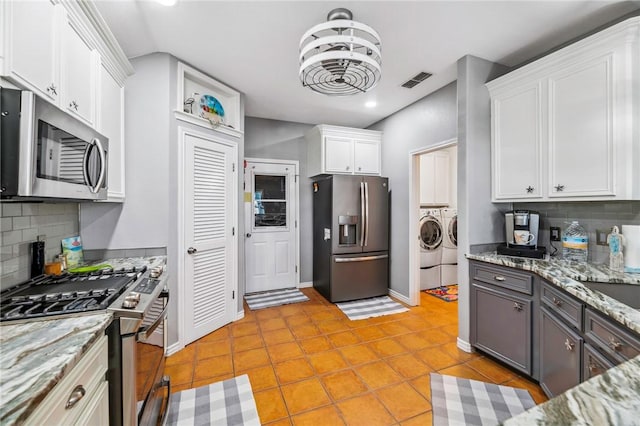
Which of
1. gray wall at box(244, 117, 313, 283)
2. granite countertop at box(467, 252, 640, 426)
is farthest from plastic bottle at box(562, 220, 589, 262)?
gray wall at box(244, 117, 313, 283)

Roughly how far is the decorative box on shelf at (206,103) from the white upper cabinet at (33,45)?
47.6 inches

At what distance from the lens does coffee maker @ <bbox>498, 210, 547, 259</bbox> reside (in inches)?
90.7

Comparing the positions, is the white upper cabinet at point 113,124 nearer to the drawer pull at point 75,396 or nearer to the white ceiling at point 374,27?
the white ceiling at point 374,27

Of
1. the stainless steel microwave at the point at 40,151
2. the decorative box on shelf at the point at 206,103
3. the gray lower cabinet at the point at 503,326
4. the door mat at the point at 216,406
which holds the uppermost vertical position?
the decorative box on shelf at the point at 206,103

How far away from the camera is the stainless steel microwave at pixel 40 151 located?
3.35ft

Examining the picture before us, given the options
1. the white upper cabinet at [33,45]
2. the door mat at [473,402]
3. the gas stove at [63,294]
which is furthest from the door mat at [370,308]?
the white upper cabinet at [33,45]

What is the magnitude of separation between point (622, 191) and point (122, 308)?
2.98m

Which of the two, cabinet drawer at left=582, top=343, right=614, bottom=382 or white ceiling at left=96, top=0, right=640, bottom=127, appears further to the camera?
white ceiling at left=96, top=0, right=640, bottom=127

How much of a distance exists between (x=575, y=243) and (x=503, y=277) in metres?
0.59

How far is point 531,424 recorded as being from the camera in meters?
0.56

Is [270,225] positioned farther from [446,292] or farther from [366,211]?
[446,292]

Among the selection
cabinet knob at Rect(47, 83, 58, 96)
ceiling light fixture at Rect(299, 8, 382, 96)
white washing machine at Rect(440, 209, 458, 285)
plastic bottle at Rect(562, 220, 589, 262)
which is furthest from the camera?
white washing machine at Rect(440, 209, 458, 285)

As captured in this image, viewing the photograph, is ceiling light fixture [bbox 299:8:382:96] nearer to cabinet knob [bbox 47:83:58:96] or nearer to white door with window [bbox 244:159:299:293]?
cabinet knob [bbox 47:83:58:96]

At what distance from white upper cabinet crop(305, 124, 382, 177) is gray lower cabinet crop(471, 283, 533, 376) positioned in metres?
2.37
